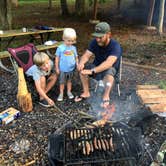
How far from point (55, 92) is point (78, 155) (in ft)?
7.46

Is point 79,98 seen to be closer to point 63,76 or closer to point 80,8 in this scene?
point 63,76

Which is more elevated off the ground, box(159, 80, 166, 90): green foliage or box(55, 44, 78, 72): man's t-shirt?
box(55, 44, 78, 72): man's t-shirt

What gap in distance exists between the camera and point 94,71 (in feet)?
15.2

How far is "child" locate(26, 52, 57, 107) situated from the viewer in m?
4.52

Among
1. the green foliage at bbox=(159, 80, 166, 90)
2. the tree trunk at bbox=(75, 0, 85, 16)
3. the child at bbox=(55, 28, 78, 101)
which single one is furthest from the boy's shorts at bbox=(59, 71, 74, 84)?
the tree trunk at bbox=(75, 0, 85, 16)

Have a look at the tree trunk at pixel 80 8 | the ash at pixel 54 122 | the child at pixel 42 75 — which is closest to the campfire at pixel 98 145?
the ash at pixel 54 122

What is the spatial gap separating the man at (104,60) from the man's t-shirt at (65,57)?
18cm

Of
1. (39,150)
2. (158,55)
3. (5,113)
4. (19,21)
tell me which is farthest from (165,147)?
(19,21)

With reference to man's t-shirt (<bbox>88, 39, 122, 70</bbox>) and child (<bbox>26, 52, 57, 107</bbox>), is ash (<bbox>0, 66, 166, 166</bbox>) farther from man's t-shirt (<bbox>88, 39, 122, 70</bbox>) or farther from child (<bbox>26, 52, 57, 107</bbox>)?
man's t-shirt (<bbox>88, 39, 122, 70</bbox>)

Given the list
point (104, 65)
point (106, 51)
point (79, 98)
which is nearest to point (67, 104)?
point (79, 98)

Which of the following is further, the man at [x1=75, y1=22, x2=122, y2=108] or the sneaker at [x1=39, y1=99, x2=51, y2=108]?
the sneaker at [x1=39, y1=99, x2=51, y2=108]

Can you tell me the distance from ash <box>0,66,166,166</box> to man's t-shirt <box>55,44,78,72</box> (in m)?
0.56

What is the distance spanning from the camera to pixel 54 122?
434 centimetres

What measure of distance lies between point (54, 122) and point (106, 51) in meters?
1.41
